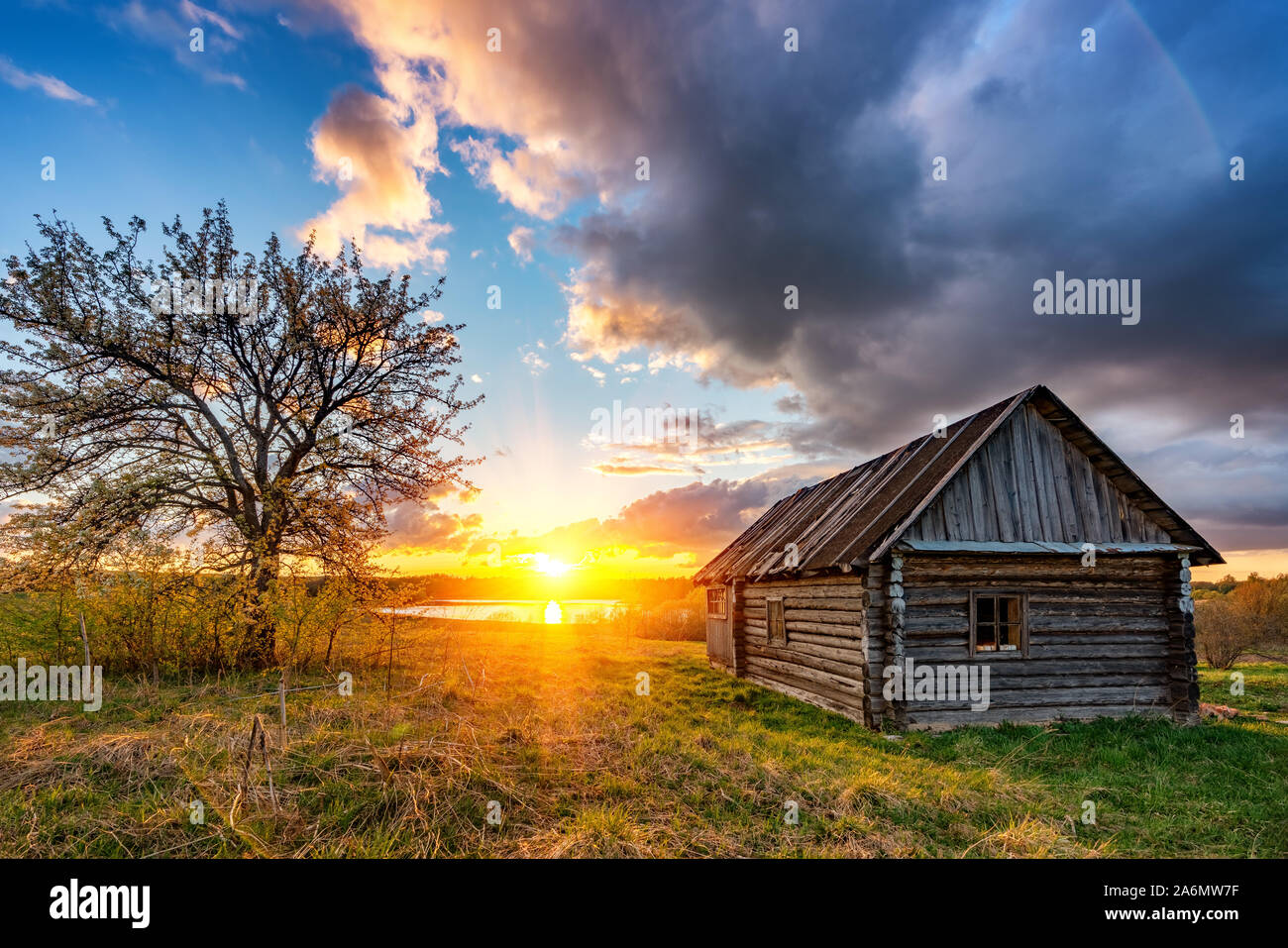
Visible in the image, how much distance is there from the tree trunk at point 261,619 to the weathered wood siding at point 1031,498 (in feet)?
46.4

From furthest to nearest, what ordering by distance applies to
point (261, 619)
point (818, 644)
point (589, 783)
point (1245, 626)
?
point (1245, 626) < point (261, 619) < point (818, 644) < point (589, 783)

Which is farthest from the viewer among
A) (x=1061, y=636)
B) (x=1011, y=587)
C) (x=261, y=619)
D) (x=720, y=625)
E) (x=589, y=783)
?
(x=720, y=625)

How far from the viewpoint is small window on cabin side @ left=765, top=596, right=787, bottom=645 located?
15336 millimetres

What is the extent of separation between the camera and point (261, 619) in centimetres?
1332

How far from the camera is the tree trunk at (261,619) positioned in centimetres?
1267

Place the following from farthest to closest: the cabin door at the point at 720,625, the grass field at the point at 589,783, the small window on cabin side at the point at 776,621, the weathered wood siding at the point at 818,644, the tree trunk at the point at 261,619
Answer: the cabin door at the point at 720,625 → the small window on cabin side at the point at 776,621 → the tree trunk at the point at 261,619 → the weathered wood siding at the point at 818,644 → the grass field at the point at 589,783

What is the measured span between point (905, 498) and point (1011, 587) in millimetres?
2744

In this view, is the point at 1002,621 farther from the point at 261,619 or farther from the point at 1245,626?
the point at 1245,626

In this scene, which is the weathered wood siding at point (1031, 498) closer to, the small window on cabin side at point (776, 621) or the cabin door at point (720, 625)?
the small window on cabin side at point (776, 621)

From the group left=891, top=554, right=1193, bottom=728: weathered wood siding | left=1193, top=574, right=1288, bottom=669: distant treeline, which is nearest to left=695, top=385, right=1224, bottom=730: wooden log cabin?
left=891, top=554, right=1193, bottom=728: weathered wood siding

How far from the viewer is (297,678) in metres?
13.0

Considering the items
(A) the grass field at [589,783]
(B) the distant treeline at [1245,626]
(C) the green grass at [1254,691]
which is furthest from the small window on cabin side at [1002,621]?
(B) the distant treeline at [1245,626]

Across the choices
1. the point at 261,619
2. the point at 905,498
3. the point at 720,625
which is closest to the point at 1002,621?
the point at 905,498
